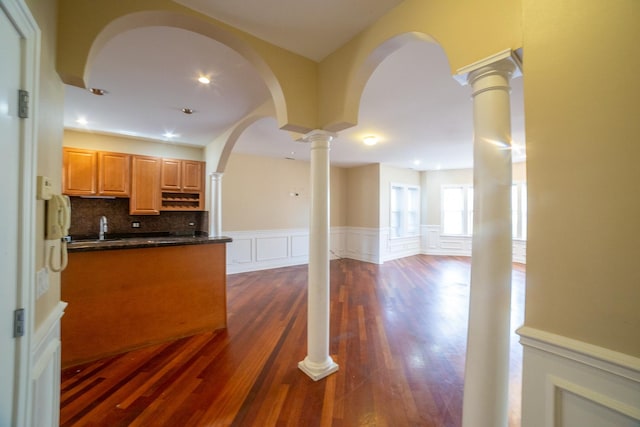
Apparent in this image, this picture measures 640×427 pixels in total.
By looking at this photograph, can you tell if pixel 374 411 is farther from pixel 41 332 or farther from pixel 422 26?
pixel 422 26

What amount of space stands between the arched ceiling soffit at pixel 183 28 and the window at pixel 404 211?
18.5 ft

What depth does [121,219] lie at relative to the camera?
471 cm

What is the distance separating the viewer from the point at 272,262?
6.15 m

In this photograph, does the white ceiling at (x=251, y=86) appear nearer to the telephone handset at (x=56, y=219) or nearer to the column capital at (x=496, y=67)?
the column capital at (x=496, y=67)

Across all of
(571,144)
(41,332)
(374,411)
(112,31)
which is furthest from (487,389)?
(112,31)

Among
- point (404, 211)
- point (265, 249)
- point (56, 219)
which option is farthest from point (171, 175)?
point (404, 211)

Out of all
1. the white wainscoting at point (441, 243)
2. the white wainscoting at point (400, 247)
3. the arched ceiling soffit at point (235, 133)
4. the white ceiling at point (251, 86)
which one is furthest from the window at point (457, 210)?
the arched ceiling soffit at point (235, 133)

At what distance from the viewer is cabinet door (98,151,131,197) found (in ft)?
14.1

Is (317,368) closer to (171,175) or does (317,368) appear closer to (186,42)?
(186,42)

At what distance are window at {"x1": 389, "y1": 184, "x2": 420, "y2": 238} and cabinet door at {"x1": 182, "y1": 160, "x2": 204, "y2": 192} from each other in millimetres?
4842

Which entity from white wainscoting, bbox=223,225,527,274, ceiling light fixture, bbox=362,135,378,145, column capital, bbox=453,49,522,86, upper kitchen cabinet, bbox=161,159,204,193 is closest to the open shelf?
upper kitchen cabinet, bbox=161,159,204,193

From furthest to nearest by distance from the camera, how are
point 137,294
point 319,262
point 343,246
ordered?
point 343,246, point 137,294, point 319,262

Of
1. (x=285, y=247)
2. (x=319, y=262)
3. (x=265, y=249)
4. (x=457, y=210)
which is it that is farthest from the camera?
(x=457, y=210)

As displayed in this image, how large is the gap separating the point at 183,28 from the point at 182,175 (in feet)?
12.5
